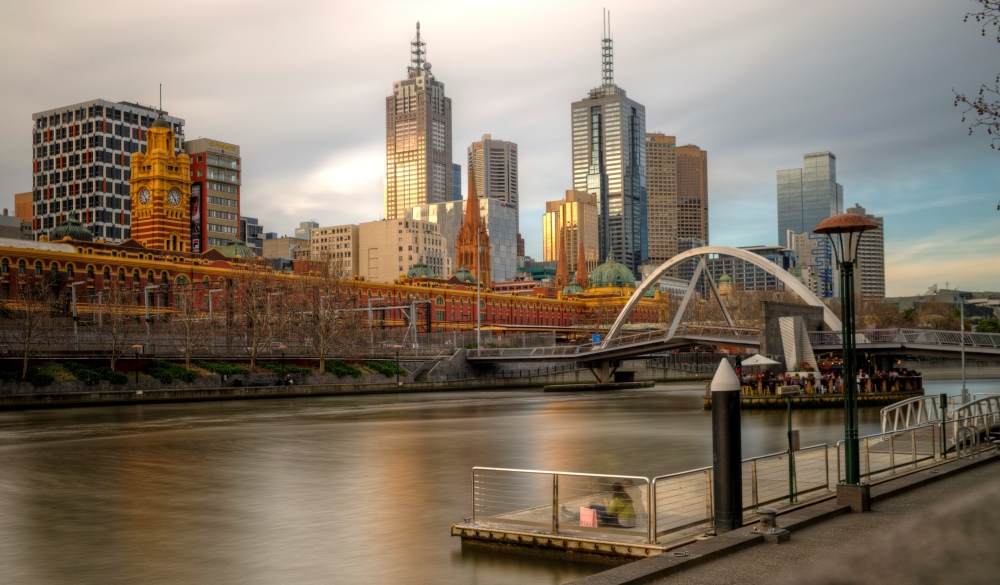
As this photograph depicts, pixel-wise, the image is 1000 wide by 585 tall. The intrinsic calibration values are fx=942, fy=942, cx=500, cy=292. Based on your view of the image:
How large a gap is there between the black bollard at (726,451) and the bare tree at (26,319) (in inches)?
2284

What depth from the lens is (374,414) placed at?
53.5 meters

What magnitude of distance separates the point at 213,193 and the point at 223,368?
109 m

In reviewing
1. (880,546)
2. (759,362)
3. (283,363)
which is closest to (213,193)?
(283,363)

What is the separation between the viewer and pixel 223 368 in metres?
74.6

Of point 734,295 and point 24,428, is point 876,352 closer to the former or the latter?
point 24,428

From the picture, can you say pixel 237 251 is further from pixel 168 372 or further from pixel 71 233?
pixel 168 372

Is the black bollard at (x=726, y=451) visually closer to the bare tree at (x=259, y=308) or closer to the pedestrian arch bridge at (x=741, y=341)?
the pedestrian arch bridge at (x=741, y=341)

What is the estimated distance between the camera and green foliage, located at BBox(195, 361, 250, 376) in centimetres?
7419

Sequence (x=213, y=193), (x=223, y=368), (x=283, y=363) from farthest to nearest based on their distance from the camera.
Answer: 1. (x=213, y=193)
2. (x=283, y=363)
3. (x=223, y=368)

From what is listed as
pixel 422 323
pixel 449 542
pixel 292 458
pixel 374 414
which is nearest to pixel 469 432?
pixel 292 458

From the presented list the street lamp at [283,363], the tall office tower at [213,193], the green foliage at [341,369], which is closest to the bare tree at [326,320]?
the green foliage at [341,369]

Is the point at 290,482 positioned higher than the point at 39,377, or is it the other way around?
the point at 39,377

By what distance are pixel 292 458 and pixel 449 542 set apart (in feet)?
50.2

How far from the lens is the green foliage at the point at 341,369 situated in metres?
83.7
